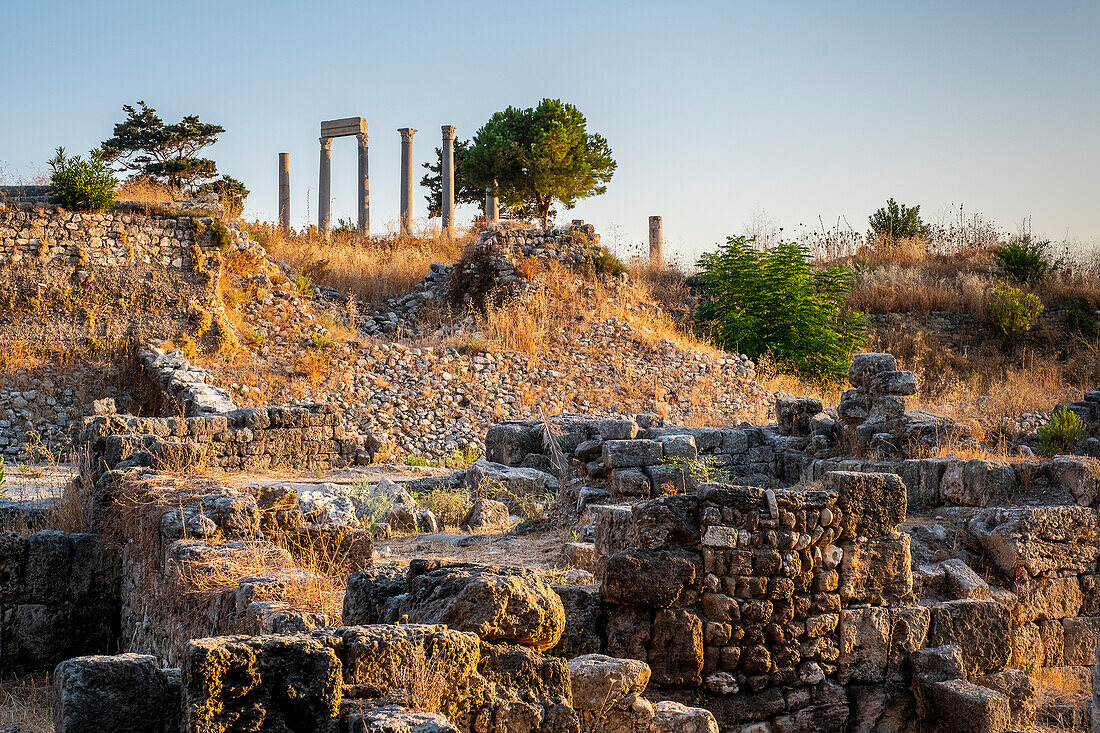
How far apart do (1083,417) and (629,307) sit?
36.6 feet

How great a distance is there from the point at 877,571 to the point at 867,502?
1.66ft

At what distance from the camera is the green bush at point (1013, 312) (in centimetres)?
2756

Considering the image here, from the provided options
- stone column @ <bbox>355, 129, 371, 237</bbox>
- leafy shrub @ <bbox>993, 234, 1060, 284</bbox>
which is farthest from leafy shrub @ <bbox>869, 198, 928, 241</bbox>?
stone column @ <bbox>355, 129, 371, 237</bbox>

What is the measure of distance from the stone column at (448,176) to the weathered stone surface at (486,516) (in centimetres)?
2272

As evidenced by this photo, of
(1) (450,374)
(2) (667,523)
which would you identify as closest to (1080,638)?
(2) (667,523)

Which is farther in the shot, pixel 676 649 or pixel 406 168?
pixel 406 168

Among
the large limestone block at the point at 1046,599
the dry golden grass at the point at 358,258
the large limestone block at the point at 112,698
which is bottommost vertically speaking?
the large limestone block at the point at 1046,599

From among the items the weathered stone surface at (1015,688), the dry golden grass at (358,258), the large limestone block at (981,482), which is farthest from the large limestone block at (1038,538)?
the dry golden grass at (358,258)

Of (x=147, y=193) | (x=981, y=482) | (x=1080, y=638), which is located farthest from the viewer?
(x=147, y=193)

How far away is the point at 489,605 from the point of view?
439 centimetres

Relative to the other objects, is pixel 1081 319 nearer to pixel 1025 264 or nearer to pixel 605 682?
pixel 1025 264

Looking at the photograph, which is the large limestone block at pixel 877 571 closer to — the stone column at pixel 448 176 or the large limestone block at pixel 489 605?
the large limestone block at pixel 489 605

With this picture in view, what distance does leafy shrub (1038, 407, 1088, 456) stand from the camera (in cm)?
1318

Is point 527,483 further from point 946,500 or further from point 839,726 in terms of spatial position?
point 839,726
